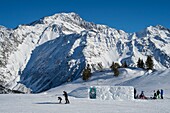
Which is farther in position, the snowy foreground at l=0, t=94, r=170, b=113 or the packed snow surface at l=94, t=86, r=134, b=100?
the packed snow surface at l=94, t=86, r=134, b=100

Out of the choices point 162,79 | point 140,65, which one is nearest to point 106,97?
point 162,79

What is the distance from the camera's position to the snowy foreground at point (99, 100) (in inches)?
1308

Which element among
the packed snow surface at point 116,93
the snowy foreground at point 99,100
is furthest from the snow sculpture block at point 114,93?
the snowy foreground at point 99,100

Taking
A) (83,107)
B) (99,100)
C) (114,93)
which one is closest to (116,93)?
(114,93)

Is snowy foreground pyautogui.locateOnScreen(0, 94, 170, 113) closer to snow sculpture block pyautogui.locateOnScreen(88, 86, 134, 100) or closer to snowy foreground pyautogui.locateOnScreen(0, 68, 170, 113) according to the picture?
snowy foreground pyautogui.locateOnScreen(0, 68, 170, 113)

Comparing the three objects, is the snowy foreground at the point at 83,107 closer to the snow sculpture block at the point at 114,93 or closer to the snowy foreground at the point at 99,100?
the snowy foreground at the point at 99,100

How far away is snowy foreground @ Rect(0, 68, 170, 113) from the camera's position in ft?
109

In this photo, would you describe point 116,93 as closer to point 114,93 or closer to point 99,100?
point 114,93

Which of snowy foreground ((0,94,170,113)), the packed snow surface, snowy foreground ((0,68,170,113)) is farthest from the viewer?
the packed snow surface

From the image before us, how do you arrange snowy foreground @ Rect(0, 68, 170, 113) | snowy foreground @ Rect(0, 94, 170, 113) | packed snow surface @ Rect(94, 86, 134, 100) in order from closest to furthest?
snowy foreground @ Rect(0, 94, 170, 113) → snowy foreground @ Rect(0, 68, 170, 113) → packed snow surface @ Rect(94, 86, 134, 100)

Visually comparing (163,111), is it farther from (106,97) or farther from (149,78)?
(149,78)

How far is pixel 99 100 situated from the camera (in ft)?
159

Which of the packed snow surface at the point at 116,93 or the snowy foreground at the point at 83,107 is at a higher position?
the packed snow surface at the point at 116,93

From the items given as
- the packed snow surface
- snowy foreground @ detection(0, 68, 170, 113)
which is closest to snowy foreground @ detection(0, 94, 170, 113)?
snowy foreground @ detection(0, 68, 170, 113)
